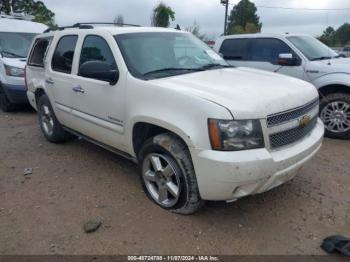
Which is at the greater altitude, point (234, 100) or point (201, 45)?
point (201, 45)

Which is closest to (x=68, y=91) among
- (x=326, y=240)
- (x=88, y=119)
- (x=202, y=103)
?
(x=88, y=119)

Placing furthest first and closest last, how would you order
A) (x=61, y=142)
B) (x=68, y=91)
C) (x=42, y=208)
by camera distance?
1. (x=61, y=142)
2. (x=68, y=91)
3. (x=42, y=208)

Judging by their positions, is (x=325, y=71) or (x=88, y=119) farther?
(x=325, y=71)

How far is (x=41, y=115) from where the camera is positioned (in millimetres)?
5801

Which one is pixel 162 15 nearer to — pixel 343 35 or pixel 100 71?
pixel 100 71

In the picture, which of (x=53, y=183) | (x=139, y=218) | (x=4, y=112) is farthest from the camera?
(x=4, y=112)

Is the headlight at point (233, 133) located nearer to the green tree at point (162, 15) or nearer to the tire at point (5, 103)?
the tire at point (5, 103)

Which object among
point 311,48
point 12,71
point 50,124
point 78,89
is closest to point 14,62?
point 12,71

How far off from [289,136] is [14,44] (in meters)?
7.91

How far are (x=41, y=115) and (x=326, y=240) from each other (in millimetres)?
4732

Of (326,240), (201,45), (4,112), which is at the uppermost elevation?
(201,45)

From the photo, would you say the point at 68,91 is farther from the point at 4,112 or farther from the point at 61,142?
the point at 4,112

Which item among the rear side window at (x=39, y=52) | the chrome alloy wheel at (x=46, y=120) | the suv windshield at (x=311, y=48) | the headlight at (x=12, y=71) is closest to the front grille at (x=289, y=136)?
the suv windshield at (x=311, y=48)

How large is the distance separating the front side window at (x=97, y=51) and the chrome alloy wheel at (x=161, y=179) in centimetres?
113
